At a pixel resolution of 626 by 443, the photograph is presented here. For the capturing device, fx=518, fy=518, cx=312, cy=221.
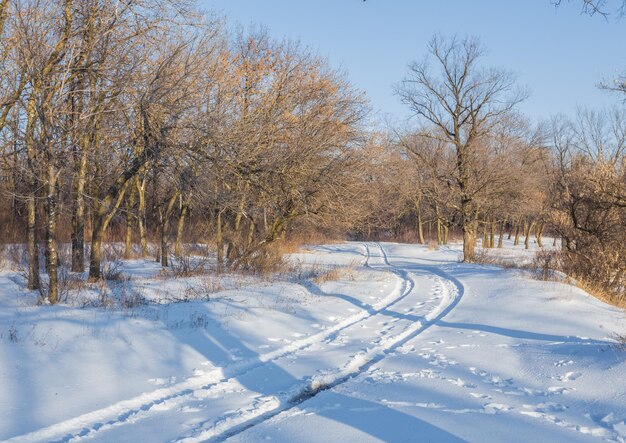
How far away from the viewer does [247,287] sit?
1395cm

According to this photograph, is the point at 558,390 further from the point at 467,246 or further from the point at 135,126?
the point at 467,246

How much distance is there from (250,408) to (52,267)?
6.88 m

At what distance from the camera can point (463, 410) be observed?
5.18 meters

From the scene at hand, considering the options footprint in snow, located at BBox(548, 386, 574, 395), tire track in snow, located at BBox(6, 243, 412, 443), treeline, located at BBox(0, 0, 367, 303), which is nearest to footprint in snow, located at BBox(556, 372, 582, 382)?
footprint in snow, located at BBox(548, 386, 574, 395)

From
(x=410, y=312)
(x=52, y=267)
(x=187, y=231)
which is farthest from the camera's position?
(x=187, y=231)

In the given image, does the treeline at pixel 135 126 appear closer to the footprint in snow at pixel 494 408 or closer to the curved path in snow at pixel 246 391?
the curved path in snow at pixel 246 391

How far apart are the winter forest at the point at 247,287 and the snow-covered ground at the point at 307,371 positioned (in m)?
0.04

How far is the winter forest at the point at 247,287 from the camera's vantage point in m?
5.24

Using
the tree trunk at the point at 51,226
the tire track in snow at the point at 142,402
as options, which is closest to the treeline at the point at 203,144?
the tree trunk at the point at 51,226

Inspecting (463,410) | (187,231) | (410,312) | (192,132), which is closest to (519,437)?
(463,410)

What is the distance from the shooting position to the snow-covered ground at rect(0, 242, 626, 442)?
15.7ft

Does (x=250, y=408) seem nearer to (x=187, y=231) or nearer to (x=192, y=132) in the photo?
(x=192, y=132)

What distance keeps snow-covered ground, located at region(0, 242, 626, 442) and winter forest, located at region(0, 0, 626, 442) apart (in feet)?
0.13

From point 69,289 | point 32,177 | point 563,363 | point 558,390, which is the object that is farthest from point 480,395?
point 69,289
